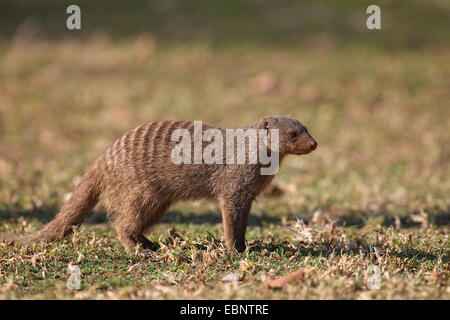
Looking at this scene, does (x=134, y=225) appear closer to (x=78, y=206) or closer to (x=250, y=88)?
(x=78, y=206)

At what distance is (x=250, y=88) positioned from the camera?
9.39 m

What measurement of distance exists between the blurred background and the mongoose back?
1241mm

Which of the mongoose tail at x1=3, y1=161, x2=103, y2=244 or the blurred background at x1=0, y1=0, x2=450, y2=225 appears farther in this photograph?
the blurred background at x1=0, y1=0, x2=450, y2=225

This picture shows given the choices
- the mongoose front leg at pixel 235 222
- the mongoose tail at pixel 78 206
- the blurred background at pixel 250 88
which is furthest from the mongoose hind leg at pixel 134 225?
the blurred background at pixel 250 88

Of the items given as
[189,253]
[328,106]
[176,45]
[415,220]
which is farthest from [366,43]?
[189,253]

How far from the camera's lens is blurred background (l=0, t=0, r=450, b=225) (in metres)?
6.36

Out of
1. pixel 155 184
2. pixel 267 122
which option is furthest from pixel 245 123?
pixel 155 184

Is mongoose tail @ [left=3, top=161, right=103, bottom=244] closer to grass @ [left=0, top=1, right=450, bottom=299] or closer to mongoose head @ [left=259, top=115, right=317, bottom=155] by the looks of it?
grass @ [left=0, top=1, right=450, bottom=299]

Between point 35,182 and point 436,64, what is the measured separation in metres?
6.98


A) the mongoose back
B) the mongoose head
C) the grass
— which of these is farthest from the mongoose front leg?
the mongoose head

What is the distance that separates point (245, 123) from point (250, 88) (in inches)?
47.4

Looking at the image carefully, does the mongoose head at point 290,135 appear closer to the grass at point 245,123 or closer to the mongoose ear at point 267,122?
the mongoose ear at point 267,122

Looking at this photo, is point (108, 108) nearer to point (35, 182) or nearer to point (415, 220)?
point (35, 182)

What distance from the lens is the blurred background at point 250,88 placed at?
20.9ft
